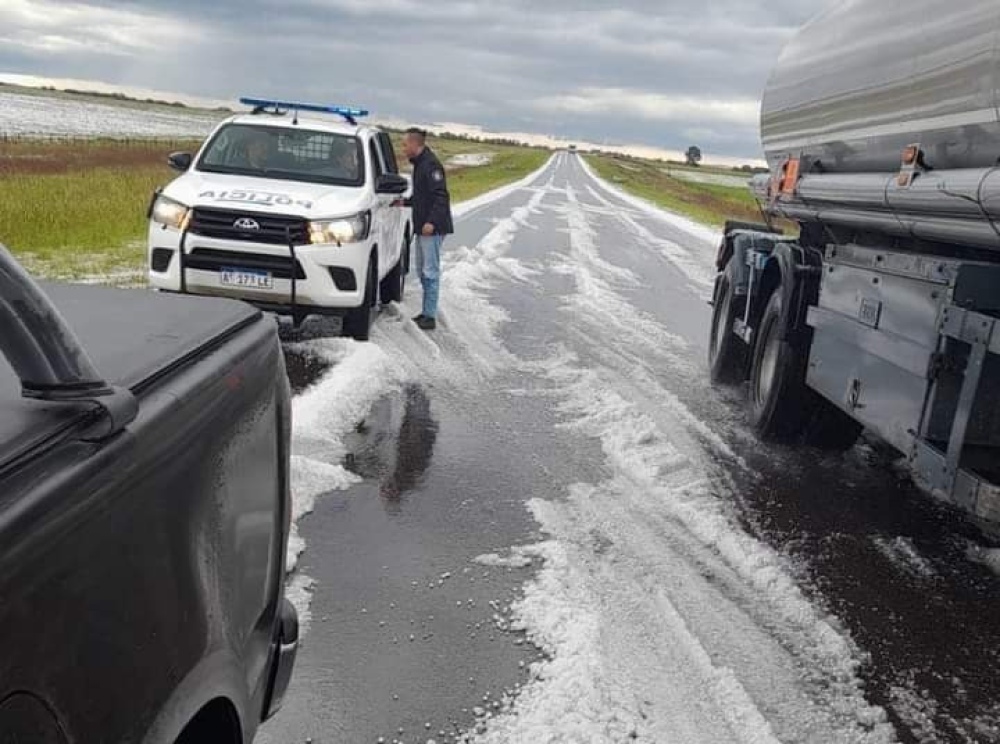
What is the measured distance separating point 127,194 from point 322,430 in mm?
17495

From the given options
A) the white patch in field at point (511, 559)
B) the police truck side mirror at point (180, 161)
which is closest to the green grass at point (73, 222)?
the police truck side mirror at point (180, 161)

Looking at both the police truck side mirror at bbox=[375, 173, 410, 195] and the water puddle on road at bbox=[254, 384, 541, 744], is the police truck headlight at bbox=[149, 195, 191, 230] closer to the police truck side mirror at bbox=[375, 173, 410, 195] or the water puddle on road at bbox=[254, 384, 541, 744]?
the police truck side mirror at bbox=[375, 173, 410, 195]

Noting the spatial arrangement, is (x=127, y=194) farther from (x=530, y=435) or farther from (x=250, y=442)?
(x=250, y=442)

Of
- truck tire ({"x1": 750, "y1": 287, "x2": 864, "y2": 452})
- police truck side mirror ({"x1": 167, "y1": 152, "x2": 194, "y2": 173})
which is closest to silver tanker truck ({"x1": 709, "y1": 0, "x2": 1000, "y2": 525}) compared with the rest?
truck tire ({"x1": 750, "y1": 287, "x2": 864, "y2": 452})

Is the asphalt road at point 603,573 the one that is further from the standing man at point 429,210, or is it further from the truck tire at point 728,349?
the standing man at point 429,210

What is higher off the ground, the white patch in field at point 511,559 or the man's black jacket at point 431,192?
the man's black jacket at point 431,192

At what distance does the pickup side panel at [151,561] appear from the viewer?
129cm

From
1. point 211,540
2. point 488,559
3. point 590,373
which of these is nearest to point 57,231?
point 590,373

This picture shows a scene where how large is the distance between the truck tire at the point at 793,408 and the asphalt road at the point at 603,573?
0.19m

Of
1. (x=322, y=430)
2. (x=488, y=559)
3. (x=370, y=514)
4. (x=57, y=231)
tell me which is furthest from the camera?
(x=57, y=231)

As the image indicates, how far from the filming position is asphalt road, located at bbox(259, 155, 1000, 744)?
353 centimetres

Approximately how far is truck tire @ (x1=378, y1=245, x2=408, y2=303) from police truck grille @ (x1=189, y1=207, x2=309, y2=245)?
3028mm

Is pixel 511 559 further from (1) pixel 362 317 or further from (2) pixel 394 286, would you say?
(2) pixel 394 286

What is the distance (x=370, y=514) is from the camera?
529 centimetres
